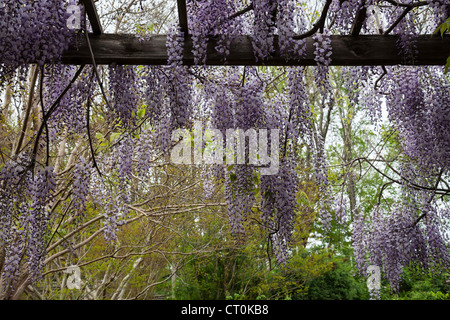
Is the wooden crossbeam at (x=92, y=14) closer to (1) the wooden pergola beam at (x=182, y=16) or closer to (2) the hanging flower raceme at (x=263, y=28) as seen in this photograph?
(1) the wooden pergola beam at (x=182, y=16)

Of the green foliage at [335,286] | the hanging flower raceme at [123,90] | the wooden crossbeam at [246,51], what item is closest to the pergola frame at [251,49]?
the wooden crossbeam at [246,51]

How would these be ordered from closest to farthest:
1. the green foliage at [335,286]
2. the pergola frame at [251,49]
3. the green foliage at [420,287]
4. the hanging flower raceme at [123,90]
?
the pergola frame at [251,49] < the hanging flower raceme at [123,90] < the green foliage at [335,286] < the green foliage at [420,287]

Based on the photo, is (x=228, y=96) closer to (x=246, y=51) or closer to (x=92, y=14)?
(x=246, y=51)

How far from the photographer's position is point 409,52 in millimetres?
2408

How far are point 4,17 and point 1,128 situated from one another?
9.64 feet

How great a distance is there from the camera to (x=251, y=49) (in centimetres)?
236

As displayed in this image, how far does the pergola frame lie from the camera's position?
7.61 feet

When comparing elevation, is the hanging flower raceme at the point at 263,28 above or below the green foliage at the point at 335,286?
above

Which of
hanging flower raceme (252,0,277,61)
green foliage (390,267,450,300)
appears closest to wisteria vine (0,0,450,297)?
hanging flower raceme (252,0,277,61)

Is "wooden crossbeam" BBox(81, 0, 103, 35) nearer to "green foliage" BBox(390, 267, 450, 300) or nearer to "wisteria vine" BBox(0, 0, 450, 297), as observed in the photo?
"wisteria vine" BBox(0, 0, 450, 297)

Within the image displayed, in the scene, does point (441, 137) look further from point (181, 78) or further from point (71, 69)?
point (71, 69)

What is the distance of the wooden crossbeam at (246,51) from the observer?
2344mm

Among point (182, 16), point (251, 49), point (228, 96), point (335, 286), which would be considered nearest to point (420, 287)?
point (335, 286)
